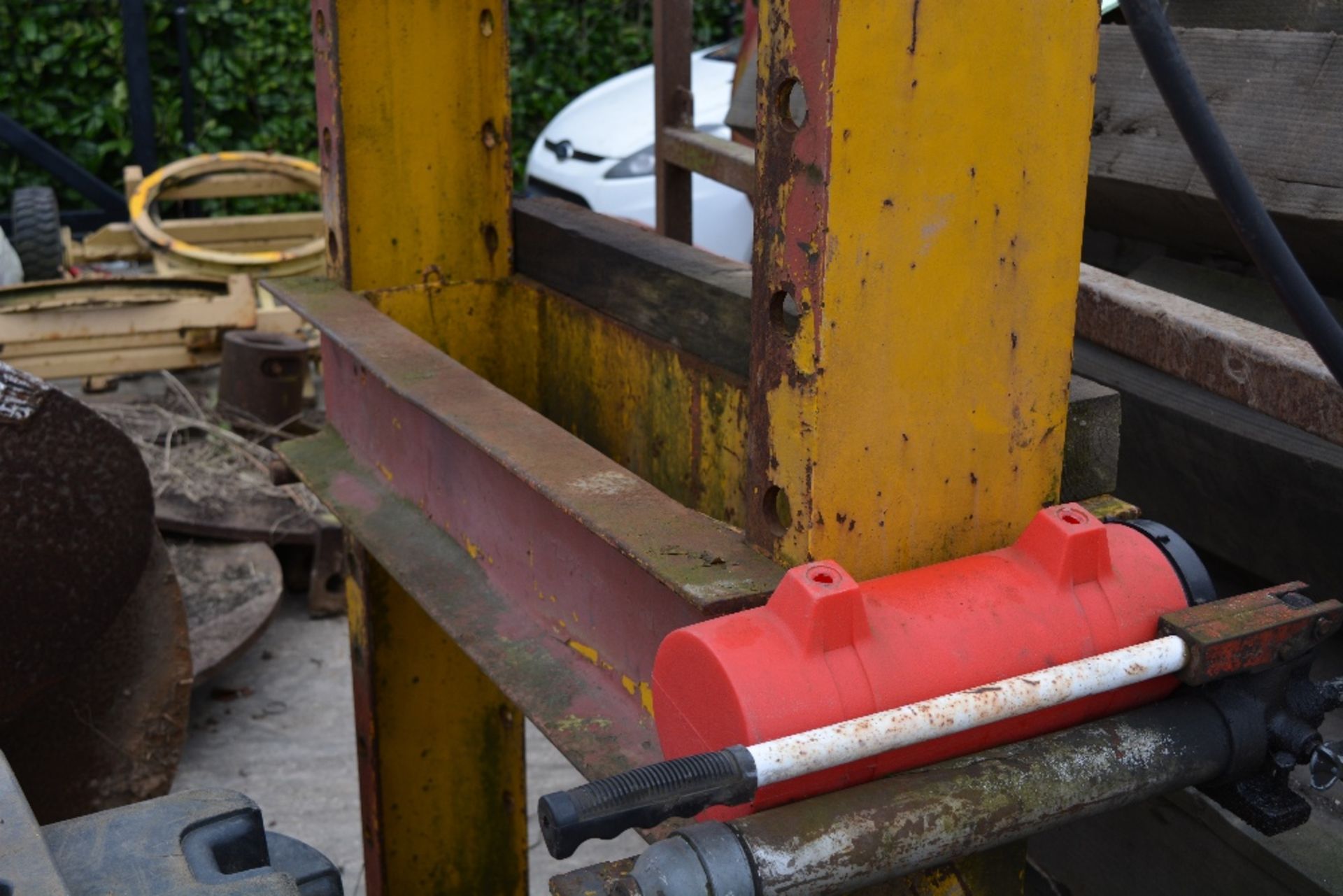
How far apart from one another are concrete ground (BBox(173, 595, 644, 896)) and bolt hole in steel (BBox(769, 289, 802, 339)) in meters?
2.15

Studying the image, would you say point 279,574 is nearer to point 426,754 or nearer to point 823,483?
point 426,754

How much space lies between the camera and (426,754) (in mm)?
2418

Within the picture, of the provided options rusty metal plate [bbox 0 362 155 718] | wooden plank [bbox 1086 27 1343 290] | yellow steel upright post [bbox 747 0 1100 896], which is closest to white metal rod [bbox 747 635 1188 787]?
yellow steel upright post [bbox 747 0 1100 896]

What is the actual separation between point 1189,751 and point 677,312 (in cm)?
113

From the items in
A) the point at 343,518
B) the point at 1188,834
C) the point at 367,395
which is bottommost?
the point at 1188,834

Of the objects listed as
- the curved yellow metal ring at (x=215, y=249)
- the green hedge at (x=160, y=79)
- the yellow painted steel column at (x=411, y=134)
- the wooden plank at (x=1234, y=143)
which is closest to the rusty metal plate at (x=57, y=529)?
the yellow painted steel column at (x=411, y=134)

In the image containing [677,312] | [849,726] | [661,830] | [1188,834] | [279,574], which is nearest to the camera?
[849,726]

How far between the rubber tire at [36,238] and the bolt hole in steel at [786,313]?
6.57 meters

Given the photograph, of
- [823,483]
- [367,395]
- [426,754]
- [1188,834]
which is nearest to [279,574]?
[426,754]

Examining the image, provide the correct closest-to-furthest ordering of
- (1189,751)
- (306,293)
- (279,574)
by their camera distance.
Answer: (1189,751), (306,293), (279,574)

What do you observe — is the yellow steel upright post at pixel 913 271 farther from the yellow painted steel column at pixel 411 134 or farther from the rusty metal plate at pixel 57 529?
the rusty metal plate at pixel 57 529

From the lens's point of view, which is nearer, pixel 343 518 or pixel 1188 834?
pixel 1188 834

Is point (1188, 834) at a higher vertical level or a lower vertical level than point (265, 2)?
lower

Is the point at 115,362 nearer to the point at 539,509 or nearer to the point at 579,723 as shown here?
the point at 539,509
